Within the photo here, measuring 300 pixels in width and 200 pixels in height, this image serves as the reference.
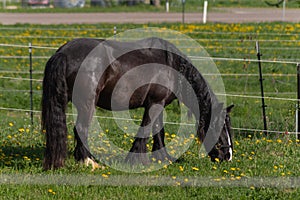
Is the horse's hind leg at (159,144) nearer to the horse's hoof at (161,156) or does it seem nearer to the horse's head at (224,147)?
the horse's hoof at (161,156)

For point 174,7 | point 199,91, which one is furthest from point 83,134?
point 174,7

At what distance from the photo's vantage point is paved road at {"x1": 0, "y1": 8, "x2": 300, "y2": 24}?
29.4 m

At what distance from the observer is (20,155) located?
9148 millimetres

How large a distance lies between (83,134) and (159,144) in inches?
55.6

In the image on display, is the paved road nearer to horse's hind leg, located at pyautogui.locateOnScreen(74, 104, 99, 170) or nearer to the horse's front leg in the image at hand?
the horse's front leg

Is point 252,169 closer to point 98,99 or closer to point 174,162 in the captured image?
point 174,162

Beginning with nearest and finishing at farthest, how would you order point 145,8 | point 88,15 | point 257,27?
point 257,27, point 88,15, point 145,8

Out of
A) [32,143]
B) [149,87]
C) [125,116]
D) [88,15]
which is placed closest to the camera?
[149,87]

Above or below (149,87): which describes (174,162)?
below

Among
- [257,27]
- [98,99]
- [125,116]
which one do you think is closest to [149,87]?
[98,99]

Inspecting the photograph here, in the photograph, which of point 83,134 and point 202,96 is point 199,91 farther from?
point 83,134

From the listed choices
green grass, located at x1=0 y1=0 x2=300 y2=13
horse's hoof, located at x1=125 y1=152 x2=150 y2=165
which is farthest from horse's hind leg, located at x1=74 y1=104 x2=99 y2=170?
green grass, located at x1=0 y1=0 x2=300 y2=13

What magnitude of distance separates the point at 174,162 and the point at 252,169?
1.17 m

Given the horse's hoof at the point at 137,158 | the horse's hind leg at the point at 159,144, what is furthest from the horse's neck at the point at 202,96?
the horse's hoof at the point at 137,158
